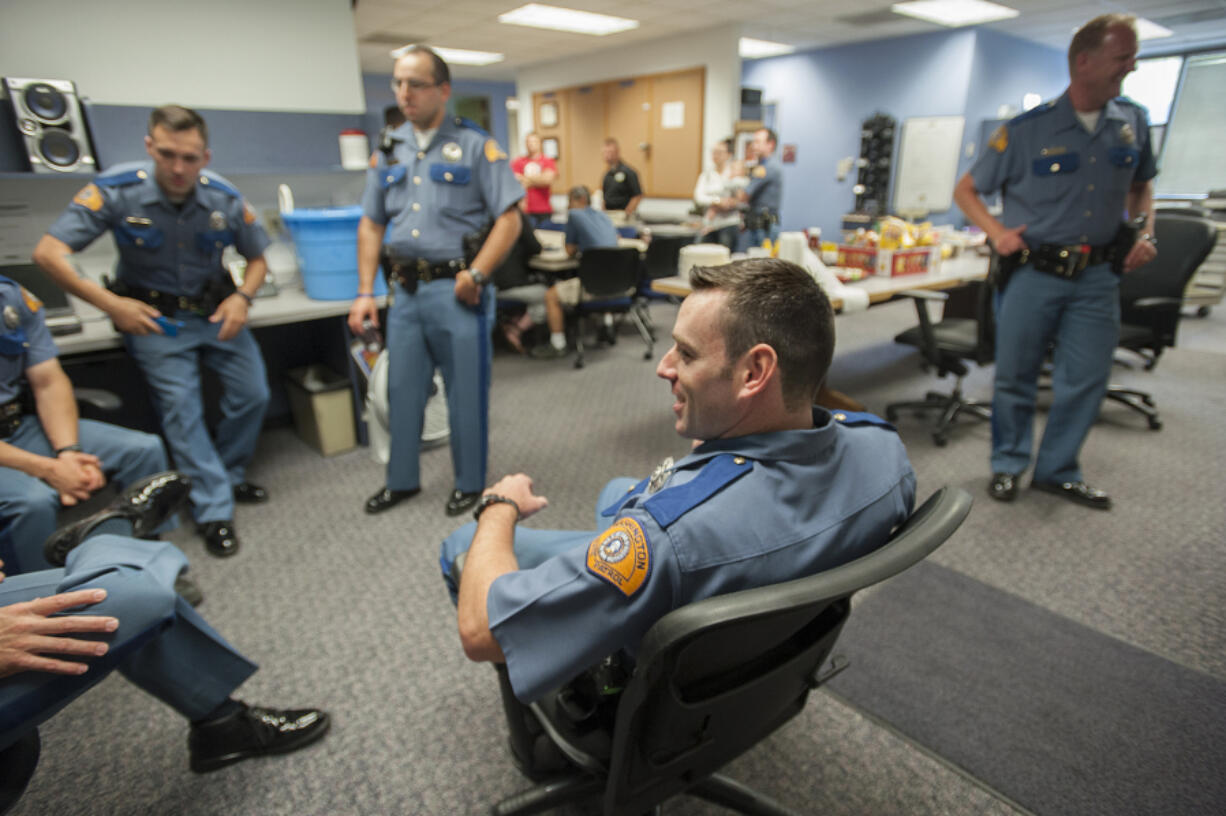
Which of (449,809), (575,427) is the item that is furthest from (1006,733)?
(575,427)

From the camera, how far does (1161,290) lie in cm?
314

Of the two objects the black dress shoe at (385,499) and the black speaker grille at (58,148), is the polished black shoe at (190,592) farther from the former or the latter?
the black speaker grille at (58,148)

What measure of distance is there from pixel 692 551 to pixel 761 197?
18.6 feet

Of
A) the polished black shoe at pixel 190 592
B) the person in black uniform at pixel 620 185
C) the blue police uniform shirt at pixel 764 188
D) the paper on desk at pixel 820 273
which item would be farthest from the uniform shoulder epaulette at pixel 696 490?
the person in black uniform at pixel 620 185

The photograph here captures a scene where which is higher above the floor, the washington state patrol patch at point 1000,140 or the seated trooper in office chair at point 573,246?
the washington state patrol patch at point 1000,140

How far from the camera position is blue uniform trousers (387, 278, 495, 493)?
222 centimetres

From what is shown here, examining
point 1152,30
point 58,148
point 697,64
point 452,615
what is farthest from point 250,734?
point 1152,30

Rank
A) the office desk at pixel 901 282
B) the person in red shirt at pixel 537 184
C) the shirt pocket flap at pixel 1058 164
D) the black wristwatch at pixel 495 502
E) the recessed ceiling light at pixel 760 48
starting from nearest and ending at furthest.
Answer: the black wristwatch at pixel 495 502
the shirt pocket flap at pixel 1058 164
the office desk at pixel 901 282
the person in red shirt at pixel 537 184
the recessed ceiling light at pixel 760 48

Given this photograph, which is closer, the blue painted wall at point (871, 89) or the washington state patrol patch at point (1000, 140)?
the washington state patrol patch at point (1000, 140)

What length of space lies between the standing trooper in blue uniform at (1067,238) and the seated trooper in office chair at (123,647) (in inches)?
102

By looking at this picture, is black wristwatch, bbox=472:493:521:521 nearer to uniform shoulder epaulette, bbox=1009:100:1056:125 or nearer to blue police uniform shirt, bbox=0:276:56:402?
blue police uniform shirt, bbox=0:276:56:402

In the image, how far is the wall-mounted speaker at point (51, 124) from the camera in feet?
7.47

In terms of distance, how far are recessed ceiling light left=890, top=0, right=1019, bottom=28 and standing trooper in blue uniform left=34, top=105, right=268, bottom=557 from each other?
6.38m

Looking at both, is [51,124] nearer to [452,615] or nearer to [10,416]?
[10,416]
